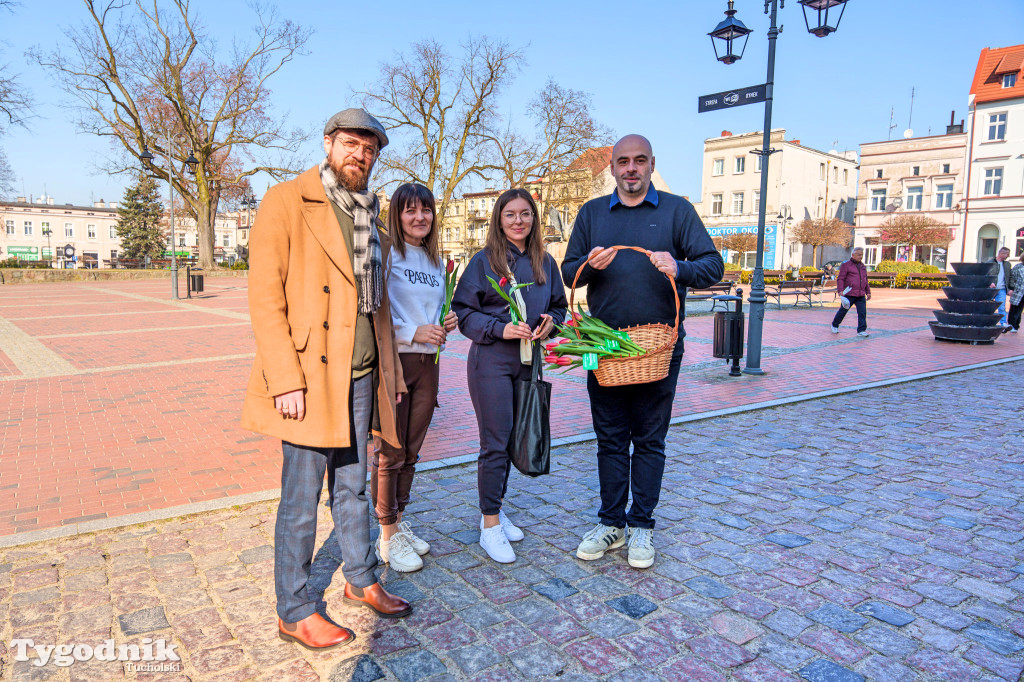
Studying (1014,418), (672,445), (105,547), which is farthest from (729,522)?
(1014,418)

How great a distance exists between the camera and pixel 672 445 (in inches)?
228

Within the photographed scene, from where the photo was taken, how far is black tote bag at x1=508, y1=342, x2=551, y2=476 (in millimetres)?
3365

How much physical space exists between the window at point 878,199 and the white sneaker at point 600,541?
5716 centimetres

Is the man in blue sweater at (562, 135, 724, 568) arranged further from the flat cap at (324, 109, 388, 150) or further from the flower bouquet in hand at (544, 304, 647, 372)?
the flat cap at (324, 109, 388, 150)

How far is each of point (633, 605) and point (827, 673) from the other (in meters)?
0.85

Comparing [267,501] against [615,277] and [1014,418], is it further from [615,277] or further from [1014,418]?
[1014,418]

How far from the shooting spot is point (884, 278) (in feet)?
114

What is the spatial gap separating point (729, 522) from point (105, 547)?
3.65m

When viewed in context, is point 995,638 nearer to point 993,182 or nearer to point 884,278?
point 884,278

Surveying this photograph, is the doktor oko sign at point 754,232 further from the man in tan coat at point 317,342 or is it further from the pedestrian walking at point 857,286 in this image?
Result: the man in tan coat at point 317,342

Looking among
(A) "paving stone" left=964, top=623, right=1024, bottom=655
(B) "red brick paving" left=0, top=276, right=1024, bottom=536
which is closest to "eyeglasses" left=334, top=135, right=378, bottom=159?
(B) "red brick paving" left=0, top=276, right=1024, bottom=536

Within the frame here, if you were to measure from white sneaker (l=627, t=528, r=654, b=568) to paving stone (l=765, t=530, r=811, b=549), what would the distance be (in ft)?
2.55

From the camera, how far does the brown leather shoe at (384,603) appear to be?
293 cm

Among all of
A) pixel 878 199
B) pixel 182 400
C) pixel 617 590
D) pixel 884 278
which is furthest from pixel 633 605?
pixel 878 199
